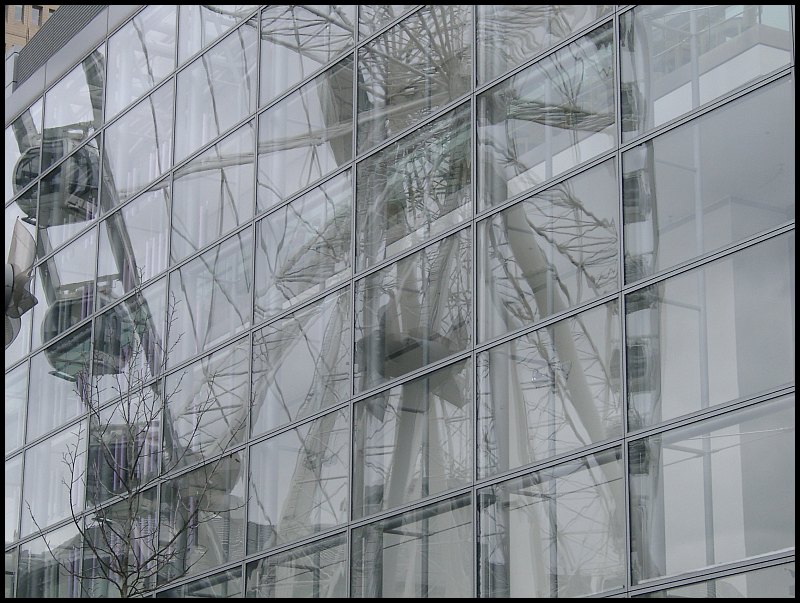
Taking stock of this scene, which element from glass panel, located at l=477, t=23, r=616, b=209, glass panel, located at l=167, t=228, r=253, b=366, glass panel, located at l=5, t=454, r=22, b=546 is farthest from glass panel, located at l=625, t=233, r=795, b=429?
glass panel, located at l=5, t=454, r=22, b=546

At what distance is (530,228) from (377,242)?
10.5 ft

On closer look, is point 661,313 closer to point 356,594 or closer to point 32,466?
point 356,594

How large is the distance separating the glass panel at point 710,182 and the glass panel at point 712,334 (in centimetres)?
29

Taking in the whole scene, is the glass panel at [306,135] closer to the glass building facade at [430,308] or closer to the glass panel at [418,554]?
the glass building facade at [430,308]

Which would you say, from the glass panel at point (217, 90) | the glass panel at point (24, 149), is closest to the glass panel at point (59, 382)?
the glass panel at point (24, 149)

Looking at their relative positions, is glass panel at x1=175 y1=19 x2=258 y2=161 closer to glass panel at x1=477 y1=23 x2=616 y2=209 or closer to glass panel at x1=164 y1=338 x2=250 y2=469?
glass panel at x1=164 y1=338 x2=250 y2=469

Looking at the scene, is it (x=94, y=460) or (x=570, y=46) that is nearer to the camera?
(x=570, y=46)

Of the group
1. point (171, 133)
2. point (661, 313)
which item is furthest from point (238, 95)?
point (661, 313)

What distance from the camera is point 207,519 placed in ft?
63.1

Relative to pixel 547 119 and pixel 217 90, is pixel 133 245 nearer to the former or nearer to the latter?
pixel 217 90

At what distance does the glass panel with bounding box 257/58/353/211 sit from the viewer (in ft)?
61.1

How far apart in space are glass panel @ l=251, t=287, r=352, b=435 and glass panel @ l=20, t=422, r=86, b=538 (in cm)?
604

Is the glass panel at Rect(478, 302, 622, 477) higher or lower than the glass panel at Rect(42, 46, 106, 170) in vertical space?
lower

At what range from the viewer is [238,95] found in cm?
→ 2134
